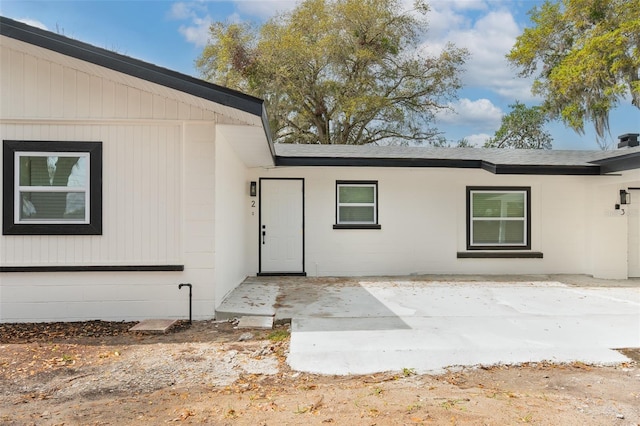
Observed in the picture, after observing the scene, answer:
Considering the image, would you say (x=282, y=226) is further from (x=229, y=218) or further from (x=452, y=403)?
(x=452, y=403)

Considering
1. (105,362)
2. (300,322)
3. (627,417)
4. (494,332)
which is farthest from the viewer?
(300,322)

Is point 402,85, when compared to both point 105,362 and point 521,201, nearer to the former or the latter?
point 521,201

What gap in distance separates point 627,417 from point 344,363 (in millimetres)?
2107

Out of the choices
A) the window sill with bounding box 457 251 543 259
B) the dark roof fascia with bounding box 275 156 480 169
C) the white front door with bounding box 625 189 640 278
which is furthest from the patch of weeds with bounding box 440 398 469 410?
the white front door with bounding box 625 189 640 278

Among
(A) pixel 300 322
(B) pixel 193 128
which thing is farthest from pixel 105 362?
(B) pixel 193 128

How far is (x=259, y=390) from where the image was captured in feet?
10.7

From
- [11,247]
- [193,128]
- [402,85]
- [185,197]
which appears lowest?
[11,247]

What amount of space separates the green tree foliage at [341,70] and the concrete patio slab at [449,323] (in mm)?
14196

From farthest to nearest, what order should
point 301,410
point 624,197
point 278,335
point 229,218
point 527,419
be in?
point 624,197
point 229,218
point 278,335
point 301,410
point 527,419

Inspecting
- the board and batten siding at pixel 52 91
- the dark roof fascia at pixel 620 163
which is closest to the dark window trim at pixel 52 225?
the board and batten siding at pixel 52 91

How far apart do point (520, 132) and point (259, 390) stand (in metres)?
27.4

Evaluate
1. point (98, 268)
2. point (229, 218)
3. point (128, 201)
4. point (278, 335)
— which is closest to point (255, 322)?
point (278, 335)

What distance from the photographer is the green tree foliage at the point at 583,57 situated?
640 inches

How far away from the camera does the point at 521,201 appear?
8992 mm
